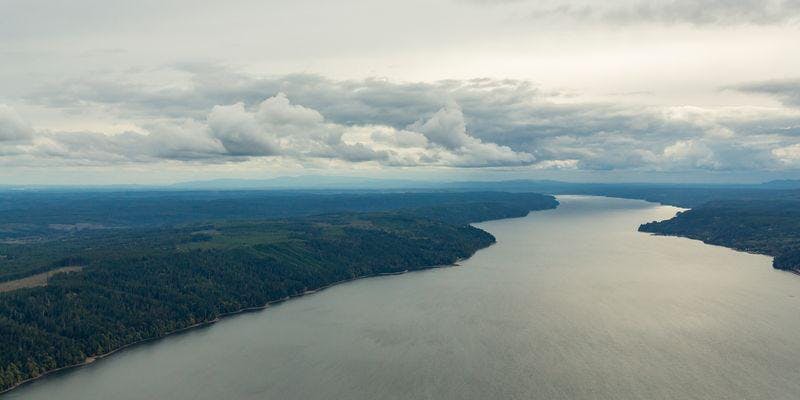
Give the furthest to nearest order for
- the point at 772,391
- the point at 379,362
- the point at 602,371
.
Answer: the point at 379,362 < the point at 602,371 < the point at 772,391

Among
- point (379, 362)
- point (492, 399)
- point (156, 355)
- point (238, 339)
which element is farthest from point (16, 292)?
point (492, 399)

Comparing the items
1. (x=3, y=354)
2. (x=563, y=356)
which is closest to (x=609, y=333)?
(x=563, y=356)

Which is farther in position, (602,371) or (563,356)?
(563,356)

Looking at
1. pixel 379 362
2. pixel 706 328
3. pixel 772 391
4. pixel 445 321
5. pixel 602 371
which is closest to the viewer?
pixel 772 391

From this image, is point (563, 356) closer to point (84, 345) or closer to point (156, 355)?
point (156, 355)

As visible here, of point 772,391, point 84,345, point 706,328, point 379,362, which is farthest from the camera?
point 706,328

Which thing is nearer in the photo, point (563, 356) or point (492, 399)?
point (492, 399)

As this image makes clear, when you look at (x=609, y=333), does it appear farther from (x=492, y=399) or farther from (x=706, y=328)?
(x=492, y=399)

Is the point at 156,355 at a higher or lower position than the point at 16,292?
lower

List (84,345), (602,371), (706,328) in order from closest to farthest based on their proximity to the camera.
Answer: (602,371) < (84,345) < (706,328)
